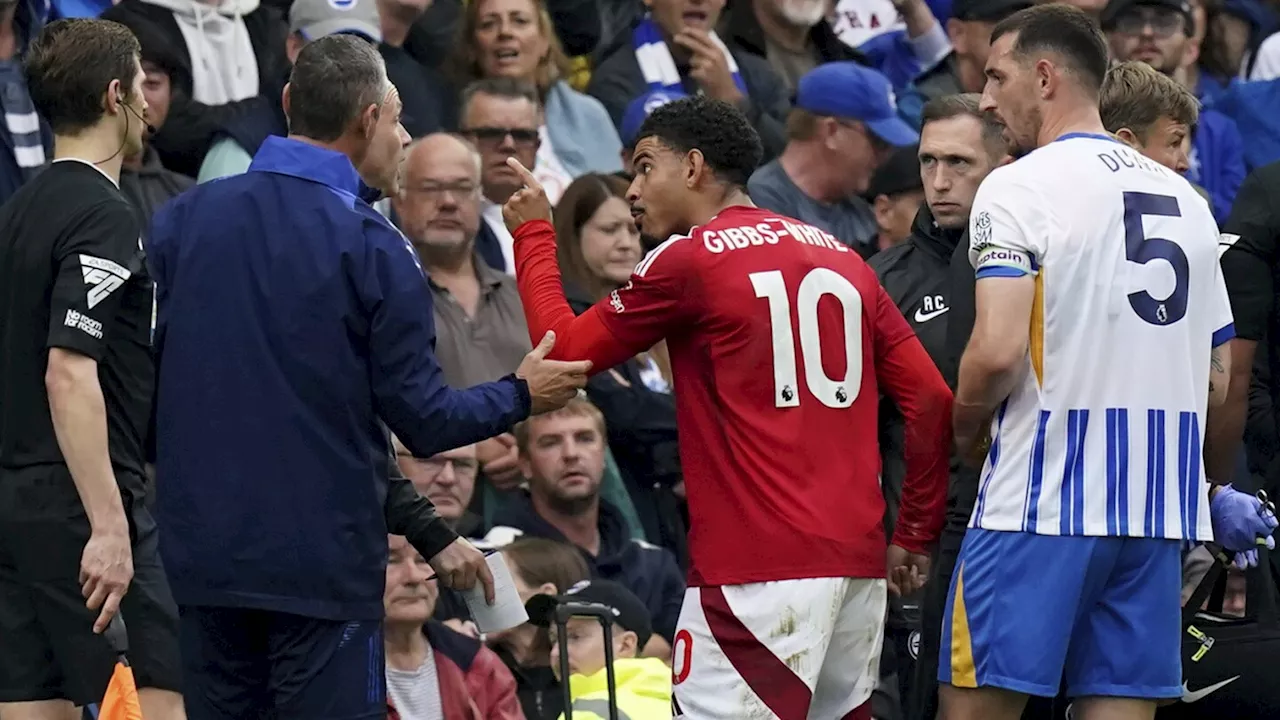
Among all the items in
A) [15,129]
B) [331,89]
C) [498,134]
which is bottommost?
[498,134]

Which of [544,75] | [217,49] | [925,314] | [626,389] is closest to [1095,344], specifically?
[925,314]

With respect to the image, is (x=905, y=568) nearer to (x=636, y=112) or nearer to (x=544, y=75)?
(x=636, y=112)

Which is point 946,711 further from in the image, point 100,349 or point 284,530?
point 100,349

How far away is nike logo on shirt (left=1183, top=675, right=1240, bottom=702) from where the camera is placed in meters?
6.48

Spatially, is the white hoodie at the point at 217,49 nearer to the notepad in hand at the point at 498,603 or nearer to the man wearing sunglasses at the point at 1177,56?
the notepad in hand at the point at 498,603

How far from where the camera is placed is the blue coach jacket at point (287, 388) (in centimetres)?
552

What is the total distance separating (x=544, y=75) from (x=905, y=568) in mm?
4797

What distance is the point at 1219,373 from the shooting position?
6410 mm

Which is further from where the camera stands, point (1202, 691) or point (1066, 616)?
point (1202, 691)

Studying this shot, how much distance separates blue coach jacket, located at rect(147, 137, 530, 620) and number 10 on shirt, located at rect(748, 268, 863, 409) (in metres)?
0.90

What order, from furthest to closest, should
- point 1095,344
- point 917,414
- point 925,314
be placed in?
point 925,314 → point 917,414 → point 1095,344

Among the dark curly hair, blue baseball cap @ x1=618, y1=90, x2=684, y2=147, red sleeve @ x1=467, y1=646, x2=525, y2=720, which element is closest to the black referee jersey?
the dark curly hair

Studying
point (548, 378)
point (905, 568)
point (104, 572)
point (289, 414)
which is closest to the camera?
point (289, 414)

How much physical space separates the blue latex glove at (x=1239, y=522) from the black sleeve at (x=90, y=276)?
3.19 metres
